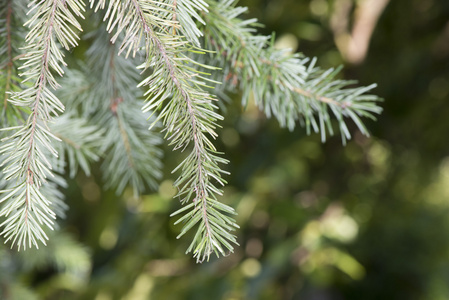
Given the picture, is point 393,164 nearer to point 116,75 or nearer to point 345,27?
point 345,27

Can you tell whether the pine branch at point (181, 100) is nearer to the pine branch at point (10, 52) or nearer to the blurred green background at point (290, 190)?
the pine branch at point (10, 52)

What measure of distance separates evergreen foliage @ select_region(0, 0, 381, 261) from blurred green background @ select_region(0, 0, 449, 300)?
39 cm

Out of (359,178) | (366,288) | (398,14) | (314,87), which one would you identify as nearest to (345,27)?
(398,14)

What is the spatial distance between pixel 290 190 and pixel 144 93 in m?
1.29

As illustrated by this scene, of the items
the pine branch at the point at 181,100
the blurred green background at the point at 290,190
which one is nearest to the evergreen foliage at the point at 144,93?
the pine branch at the point at 181,100

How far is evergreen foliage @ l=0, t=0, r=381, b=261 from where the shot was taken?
0.26m

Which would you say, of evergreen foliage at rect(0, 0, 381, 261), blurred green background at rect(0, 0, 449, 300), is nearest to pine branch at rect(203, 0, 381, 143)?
evergreen foliage at rect(0, 0, 381, 261)

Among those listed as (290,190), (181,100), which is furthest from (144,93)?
(290,190)

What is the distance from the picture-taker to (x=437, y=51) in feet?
4.10

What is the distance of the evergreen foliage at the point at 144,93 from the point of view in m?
0.26

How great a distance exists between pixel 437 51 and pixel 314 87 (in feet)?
3.38

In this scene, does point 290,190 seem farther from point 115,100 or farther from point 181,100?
point 181,100

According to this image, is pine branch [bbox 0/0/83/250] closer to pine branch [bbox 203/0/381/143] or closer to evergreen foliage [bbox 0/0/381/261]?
evergreen foliage [bbox 0/0/381/261]

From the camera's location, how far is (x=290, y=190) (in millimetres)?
1551
